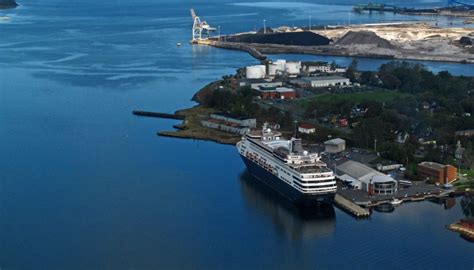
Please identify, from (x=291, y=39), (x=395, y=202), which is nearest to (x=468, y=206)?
(x=395, y=202)

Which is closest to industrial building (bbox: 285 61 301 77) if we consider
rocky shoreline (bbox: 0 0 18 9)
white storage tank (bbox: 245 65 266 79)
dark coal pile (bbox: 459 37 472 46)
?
white storage tank (bbox: 245 65 266 79)

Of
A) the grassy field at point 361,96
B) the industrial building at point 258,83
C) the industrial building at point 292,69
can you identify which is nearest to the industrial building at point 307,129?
the grassy field at point 361,96

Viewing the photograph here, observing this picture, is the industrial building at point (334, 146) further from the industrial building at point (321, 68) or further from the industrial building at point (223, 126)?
the industrial building at point (321, 68)

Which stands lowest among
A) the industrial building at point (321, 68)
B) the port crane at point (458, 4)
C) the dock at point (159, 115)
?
the dock at point (159, 115)

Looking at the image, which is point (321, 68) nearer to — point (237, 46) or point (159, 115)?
point (237, 46)

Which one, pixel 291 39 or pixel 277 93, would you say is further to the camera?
pixel 291 39

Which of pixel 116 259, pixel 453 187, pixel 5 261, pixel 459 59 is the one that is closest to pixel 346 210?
pixel 453 187
